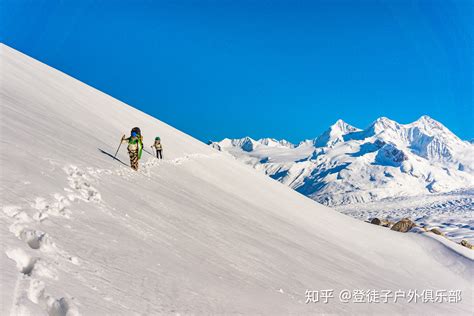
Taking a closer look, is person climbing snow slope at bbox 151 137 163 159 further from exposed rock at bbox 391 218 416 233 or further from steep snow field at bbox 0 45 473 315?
exposed rock at bbox 391 218 416 233

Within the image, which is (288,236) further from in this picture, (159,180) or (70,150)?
(70,150)

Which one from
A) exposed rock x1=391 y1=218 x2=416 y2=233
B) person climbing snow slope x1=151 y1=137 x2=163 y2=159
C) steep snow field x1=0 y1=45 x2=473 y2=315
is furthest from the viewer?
exposed rock x1=391 y1=218 x2=416 y2=233

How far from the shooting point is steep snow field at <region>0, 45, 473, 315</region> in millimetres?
5320

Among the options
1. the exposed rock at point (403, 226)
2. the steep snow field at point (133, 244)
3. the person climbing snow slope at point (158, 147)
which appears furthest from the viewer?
the exposed rock at point (403, 226)

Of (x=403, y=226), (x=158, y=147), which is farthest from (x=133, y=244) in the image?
(x=403, y=226)

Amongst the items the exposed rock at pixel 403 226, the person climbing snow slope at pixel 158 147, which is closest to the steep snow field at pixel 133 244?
the person climbing snow slope at pixel 158 147

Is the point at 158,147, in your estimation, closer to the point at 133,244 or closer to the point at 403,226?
the point at 133,244

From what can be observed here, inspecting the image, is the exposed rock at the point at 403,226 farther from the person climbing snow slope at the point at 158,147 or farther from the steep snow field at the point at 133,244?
the person climbing snow slope at the point at 158,147

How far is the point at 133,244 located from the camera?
7855 millimetres

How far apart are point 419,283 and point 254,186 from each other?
14121mm

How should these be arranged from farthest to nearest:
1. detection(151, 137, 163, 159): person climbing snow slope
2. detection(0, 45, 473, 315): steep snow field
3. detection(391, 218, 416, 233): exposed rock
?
detection(391, 218, 416, 233): exposed rock → detection(151, 137, 163, 159): person climbing snow slope → detection(0, 45, 473, 315): steep snow field

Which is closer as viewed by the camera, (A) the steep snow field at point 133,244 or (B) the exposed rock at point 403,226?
(A) the steep snow field at point 133,244

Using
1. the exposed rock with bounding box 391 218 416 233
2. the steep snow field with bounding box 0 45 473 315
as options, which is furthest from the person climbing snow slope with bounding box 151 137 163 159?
the exposed rock with bounding box 391 218 416 233

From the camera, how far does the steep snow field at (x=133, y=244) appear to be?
17.5 ft
